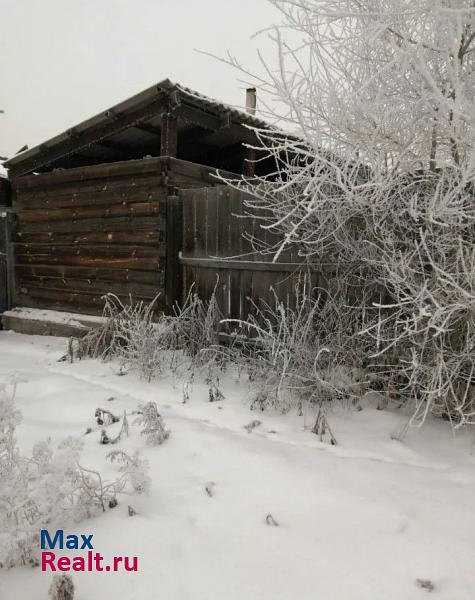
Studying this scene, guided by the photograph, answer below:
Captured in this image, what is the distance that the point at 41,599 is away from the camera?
1.39 m

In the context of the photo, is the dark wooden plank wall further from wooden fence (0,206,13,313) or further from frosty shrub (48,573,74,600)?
frosty shrub (48,573,74,600)

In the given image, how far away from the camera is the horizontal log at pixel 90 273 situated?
5753 millimetres

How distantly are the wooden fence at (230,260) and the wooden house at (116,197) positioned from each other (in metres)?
0.32

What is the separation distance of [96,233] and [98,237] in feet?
0.29

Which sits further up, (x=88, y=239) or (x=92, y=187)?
(x=92, y=187)

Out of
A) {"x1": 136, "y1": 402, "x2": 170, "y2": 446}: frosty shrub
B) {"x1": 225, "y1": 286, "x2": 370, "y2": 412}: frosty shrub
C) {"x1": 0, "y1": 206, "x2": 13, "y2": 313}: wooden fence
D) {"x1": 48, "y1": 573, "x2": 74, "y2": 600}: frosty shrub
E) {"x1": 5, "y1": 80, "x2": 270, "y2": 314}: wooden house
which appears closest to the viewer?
{"x1": 48, "y1": 573, "x2": 74, "y2": 600}: frosty shrub

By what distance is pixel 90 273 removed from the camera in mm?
6680

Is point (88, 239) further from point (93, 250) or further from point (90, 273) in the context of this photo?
point (90, 273)

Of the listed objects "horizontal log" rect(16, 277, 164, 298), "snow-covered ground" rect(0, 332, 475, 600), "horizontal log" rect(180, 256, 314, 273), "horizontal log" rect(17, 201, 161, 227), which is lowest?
"snow-covered ground" rect(0, 332, 475, 600)

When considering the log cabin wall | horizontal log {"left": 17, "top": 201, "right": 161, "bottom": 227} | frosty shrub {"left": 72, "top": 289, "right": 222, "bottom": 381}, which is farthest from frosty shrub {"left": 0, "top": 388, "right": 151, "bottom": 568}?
horizontal log {"left": 17, "top": 201, "right": 161, "bottom": 227}

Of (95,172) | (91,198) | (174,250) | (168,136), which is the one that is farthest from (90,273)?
(168,136)

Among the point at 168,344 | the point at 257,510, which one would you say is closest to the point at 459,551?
the point at 257,510

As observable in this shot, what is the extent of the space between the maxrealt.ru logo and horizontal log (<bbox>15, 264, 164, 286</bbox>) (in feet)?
13.5

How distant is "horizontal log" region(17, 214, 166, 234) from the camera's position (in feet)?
18.7
